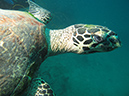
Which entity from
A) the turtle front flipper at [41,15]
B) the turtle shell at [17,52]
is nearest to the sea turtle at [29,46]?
the turtle shell at [17,52]

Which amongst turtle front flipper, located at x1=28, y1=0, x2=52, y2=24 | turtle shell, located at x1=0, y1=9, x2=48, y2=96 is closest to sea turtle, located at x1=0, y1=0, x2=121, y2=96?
turtle shell, located at x1=0, y1=9, x2=48, y2=96

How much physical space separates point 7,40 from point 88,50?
141cm

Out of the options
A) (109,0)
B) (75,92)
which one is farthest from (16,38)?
(109,0)

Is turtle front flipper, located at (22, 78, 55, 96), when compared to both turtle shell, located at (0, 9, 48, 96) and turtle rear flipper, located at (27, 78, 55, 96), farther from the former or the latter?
turtle shell, located at (0, 9, 48, 96)

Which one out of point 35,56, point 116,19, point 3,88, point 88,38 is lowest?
point 116,19

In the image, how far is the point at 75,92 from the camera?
5602mm

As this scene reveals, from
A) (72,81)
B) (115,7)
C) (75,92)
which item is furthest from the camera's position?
(115,7)

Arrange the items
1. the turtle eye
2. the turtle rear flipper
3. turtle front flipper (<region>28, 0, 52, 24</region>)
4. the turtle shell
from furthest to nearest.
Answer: turtle front flipper (<region>28, 0, 52, 24</region>), the turtle eye, the turtle rear flipper, the turtle shell

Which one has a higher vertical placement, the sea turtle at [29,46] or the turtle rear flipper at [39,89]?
the sea turtle at [29,46]

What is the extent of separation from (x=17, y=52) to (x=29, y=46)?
19 cm

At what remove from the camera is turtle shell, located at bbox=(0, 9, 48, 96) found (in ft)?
3.50

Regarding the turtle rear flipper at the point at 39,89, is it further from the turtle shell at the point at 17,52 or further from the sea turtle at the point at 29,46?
the turtle shell at the point at 17,52

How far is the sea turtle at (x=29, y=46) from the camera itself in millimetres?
1092

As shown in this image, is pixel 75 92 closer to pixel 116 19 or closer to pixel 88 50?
pixel 88 50
